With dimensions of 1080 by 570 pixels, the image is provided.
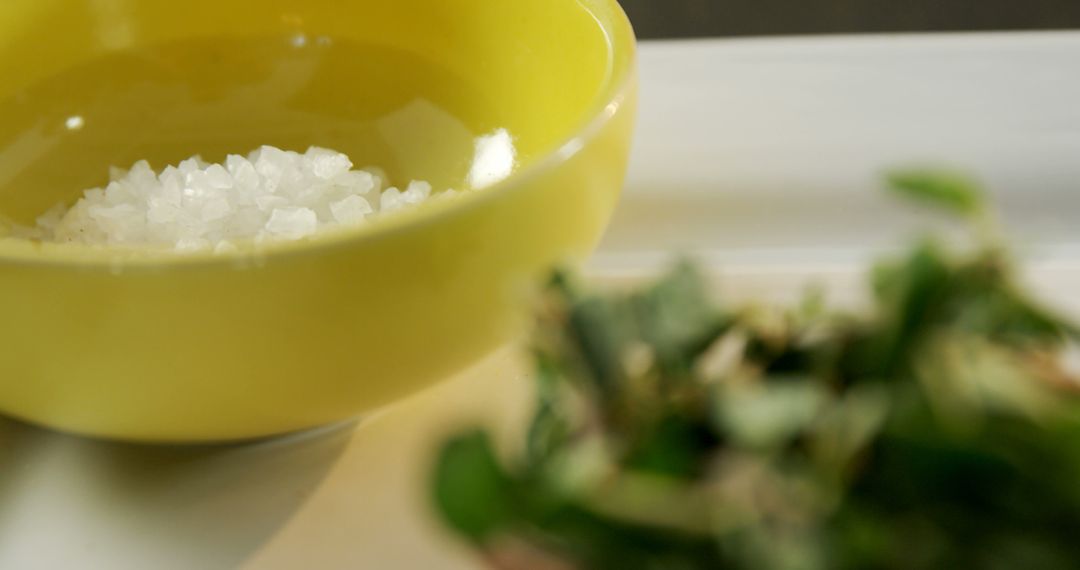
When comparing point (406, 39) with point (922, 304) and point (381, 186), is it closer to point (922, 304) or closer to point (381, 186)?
point (381, 186)

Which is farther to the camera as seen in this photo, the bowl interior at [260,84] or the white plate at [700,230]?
the bowl interior at [260,84]

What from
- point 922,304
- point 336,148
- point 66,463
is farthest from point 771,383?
point 336,148

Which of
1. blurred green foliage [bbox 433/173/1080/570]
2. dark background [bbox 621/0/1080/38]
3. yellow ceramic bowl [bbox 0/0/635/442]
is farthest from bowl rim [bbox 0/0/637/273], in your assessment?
dark background [bbox 621/0/1080/38]

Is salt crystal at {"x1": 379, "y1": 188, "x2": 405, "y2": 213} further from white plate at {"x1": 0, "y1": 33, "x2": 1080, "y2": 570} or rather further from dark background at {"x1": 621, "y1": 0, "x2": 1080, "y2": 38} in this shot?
dark background at {"x1": 621, "y1": 0, "x2": 1080, "y2": 38}

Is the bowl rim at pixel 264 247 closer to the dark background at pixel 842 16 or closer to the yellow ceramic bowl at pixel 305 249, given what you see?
the yellow ceramic bowl at pixel 305 249

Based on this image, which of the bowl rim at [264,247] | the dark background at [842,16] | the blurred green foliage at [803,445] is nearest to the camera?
the blurred green foliage at [803,445]

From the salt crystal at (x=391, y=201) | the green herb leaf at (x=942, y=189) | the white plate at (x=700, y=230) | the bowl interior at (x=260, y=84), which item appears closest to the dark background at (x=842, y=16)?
the white plate at (x=700, y=230)

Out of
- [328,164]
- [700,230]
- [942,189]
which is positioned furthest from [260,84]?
[942,189]
